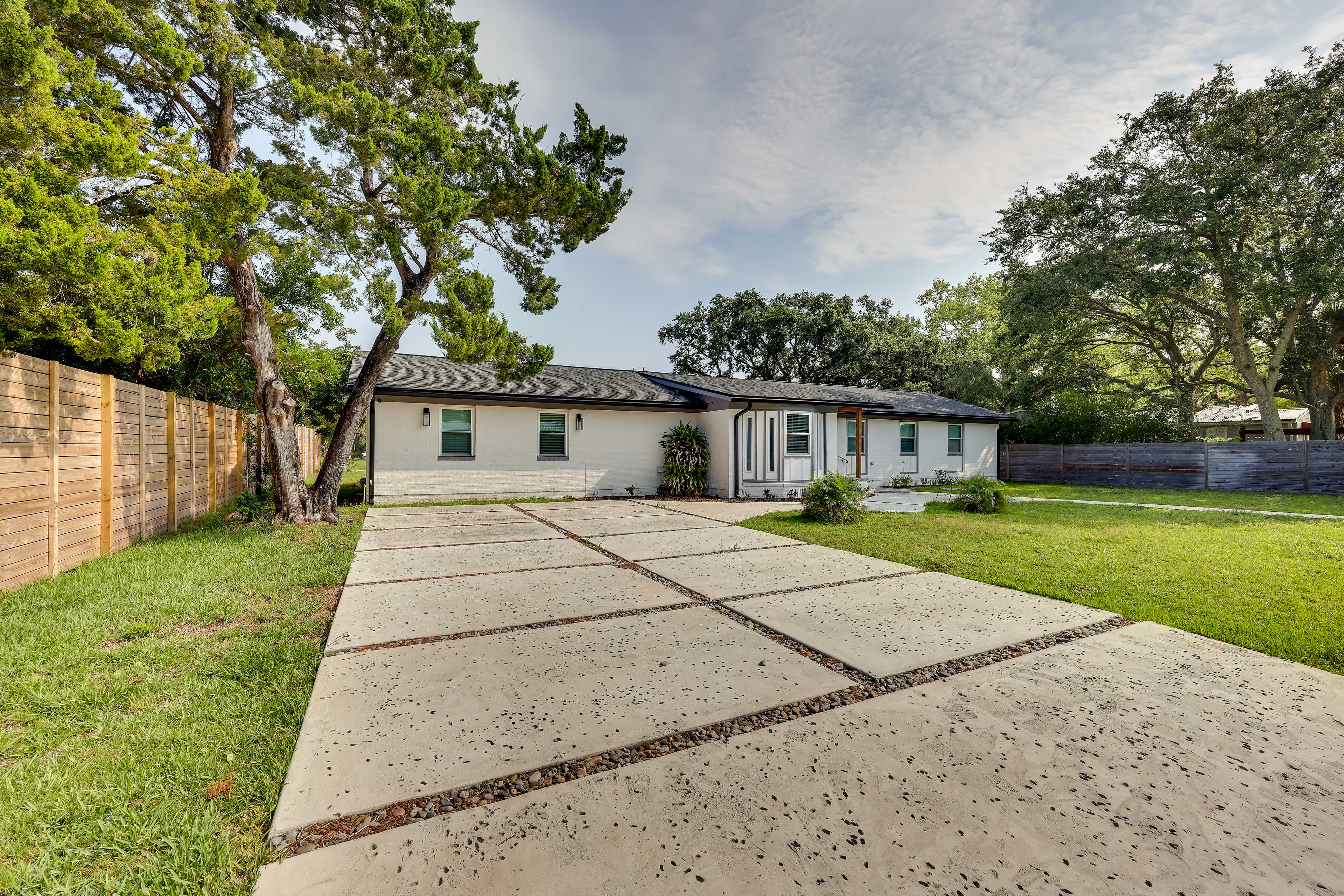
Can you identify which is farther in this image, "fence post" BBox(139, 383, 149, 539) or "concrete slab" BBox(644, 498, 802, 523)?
"concrete slab" BBox(644, 498, 802, 523)

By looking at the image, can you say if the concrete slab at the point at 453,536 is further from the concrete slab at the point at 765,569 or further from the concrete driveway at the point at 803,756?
the concrete driveway at the point at 803,756

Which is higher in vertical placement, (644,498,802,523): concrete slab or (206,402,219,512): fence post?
(206,402,219,512): fence post

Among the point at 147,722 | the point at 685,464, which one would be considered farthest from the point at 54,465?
the point at 685,464

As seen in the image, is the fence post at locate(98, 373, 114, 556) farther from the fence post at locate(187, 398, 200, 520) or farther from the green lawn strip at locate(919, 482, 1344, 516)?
the green lawn strip at locate(919, 482, 1344, 516)

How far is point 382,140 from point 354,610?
19.5ft

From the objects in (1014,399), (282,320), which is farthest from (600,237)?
(1014,399)

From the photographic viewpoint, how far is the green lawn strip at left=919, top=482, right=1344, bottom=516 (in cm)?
986

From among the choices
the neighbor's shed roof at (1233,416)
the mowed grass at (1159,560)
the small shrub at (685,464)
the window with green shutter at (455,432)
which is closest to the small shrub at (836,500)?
the mowed grass at (1159,560)

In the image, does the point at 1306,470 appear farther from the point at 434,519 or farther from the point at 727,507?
the point at 434,519

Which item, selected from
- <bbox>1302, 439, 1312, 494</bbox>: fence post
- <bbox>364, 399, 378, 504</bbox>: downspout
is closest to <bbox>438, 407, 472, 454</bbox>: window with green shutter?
<bbox>364, 399, 378, 504</bbox>: downspout

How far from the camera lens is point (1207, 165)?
49.6 ft

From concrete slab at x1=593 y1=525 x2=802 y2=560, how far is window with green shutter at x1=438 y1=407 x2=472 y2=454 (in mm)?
5681

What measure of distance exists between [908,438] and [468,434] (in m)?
12.4

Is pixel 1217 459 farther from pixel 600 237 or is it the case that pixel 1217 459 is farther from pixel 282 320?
pixel 282 320
